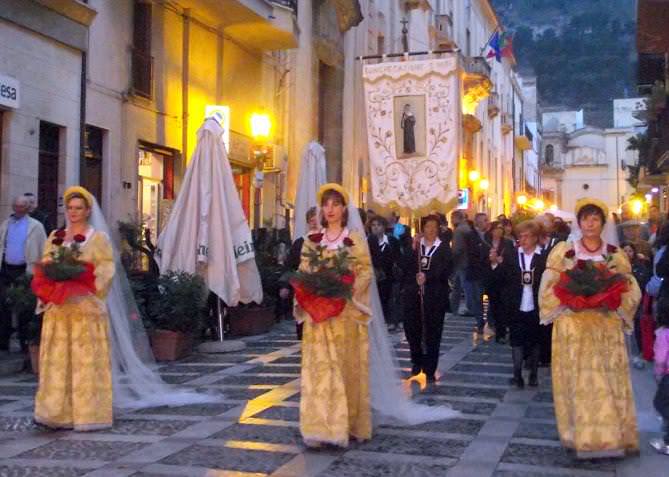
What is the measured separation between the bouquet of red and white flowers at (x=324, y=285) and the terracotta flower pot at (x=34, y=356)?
14.6 ft

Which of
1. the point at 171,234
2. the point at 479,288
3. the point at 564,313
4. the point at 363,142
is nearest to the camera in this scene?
the point at 564,313

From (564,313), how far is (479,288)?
8.06 metres

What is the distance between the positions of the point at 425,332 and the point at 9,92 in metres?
7.06

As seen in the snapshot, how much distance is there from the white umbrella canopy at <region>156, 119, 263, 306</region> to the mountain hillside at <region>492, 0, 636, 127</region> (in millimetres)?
89146

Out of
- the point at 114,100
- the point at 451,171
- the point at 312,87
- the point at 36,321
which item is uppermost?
the point at 312,87

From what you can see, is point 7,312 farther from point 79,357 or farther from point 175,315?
point 79,357

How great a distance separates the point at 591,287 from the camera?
6.47 metres

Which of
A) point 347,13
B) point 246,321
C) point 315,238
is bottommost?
point 246,321

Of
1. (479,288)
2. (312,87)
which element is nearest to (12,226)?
(479,288)

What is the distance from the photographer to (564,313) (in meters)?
6.74

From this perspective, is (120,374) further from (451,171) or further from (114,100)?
(114,100)

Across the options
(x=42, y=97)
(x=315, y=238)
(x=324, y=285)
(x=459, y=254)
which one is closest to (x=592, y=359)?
(x=324, y=285)

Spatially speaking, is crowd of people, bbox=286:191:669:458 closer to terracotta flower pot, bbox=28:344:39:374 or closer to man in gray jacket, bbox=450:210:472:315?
man in gray jacket, bbox=450:210:472:315

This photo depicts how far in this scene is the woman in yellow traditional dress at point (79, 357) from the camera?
7301 millimetres
